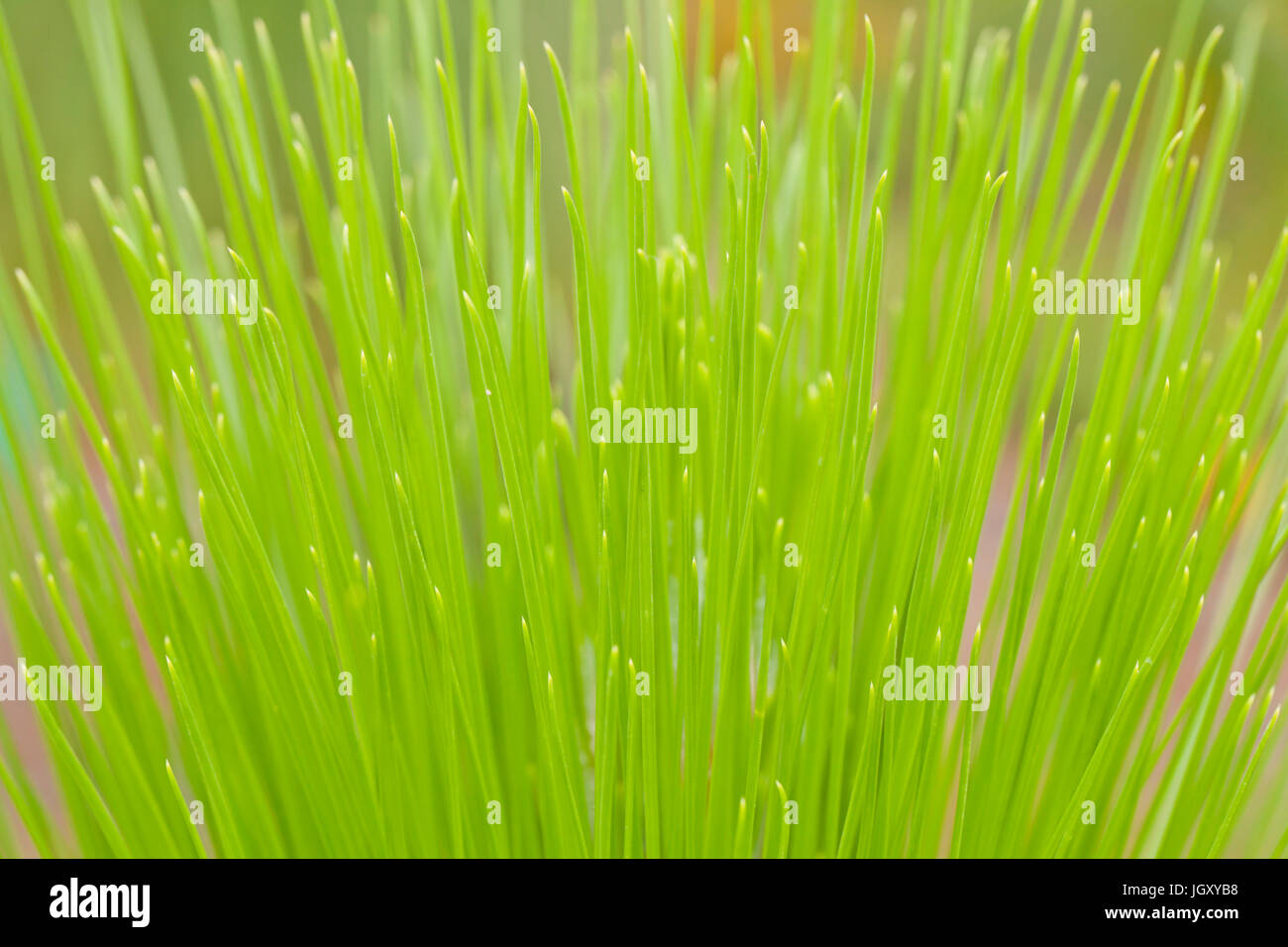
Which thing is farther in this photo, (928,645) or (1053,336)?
(1053,336)

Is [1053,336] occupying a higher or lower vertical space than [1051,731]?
higher

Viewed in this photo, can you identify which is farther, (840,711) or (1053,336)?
(1053,336)

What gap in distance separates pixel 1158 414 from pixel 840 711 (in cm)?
16

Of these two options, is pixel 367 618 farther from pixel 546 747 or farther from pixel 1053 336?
pixel 1053 336

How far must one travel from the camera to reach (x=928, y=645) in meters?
0.36

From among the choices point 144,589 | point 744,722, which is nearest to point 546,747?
point 744,722

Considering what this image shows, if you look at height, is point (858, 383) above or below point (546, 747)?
above

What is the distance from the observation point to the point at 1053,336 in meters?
0.46

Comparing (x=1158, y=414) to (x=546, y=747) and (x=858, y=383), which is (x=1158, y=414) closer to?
(x=858, y=383)

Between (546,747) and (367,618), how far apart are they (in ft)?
0.28

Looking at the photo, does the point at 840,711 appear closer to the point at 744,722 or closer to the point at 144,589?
the point at 744,722
